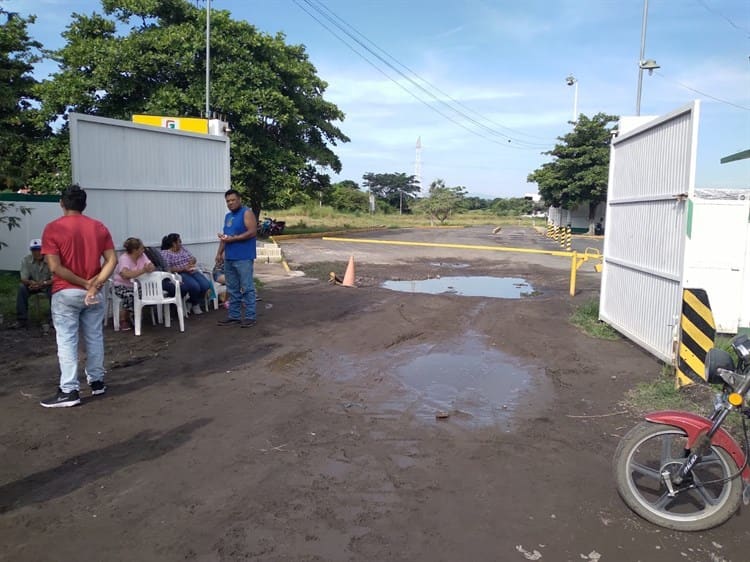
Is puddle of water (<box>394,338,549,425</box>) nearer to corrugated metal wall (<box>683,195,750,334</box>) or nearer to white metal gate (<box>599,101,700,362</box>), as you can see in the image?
white metal gate (<box>599,101,700,362</box>)

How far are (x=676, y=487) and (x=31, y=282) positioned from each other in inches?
318

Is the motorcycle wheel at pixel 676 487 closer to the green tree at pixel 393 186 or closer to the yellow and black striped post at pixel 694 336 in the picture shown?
the yellow and black striped post at pixel 694 336

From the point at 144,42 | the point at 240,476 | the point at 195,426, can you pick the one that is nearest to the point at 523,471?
the point at 240,476

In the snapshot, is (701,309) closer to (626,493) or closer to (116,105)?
(626,493)

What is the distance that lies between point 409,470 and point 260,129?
2448 centimetres

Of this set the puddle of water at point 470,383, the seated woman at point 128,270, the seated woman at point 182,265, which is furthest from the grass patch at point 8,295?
the puddle of water at point 470,383

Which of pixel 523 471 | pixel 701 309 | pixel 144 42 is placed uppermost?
pixel 144 42

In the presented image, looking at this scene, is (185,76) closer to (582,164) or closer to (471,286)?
(471,286)

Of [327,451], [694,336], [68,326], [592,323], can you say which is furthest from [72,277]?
[592,323]

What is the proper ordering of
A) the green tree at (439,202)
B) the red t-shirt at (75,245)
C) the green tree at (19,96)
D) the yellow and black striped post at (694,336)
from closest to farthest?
the red t-shirt at (75,245)
the yellow and black striped post at (694,336)
the green tree at (19,96)
the green tree at (439,202)

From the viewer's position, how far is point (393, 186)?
9125 centimetres

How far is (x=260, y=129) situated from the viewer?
87.6ft

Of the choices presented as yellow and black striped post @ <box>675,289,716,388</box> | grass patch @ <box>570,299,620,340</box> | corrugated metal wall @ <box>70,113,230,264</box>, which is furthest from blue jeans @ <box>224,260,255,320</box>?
yellow and black striped post @ <box>675,289,716,388</box>

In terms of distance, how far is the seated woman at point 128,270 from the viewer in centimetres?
818
